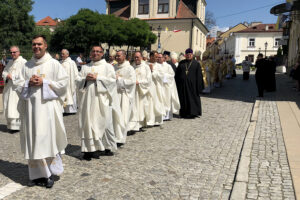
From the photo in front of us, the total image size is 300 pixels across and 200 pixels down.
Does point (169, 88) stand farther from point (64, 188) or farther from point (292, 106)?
point (64, 188)

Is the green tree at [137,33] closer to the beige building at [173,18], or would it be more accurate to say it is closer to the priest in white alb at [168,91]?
the beige building at [173,18]

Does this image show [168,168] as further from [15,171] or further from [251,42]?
[251,42]

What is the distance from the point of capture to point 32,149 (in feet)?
12.4

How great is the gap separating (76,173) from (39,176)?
0.64 metres

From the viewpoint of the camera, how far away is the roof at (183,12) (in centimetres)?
4200

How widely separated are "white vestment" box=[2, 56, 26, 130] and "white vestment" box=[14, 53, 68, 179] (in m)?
3.30

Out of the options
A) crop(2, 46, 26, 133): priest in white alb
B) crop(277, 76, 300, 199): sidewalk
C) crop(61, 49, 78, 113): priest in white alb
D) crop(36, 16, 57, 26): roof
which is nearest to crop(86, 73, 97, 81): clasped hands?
crop(2, 46, 26, 133): priest in white alb

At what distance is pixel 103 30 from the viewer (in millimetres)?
33000

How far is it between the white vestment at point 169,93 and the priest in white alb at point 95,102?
3583 mm

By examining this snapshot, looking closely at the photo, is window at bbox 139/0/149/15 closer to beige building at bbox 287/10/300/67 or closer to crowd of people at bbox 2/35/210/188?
beige building at bbox 287/10/300/67

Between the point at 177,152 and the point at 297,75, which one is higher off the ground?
the point at 297,75

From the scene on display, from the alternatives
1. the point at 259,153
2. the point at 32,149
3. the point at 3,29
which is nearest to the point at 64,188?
the point at 32,149

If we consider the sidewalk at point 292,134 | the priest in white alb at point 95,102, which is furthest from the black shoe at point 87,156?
the sidewalk at point 292,134

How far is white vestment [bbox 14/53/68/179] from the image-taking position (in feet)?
12.4
